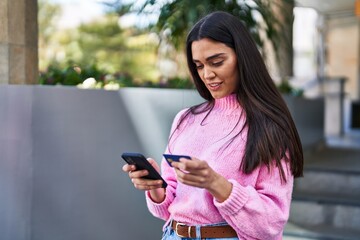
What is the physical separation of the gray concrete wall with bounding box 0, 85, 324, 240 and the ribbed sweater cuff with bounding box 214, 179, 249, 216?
151 centimetres

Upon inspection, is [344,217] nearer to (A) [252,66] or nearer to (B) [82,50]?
(A) [252,66]

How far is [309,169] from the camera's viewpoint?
19.9ft

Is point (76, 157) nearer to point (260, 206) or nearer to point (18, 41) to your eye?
point (18, 41)

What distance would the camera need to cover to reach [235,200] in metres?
1.64

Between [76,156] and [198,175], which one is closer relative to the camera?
[198,175]

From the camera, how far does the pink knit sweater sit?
1.67 meters

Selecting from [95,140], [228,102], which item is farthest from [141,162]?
[95,140]

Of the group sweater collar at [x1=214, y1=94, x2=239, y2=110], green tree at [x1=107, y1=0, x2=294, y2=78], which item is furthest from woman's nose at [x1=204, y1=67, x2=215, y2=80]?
green tree at [x1=107, y1=0, x2=294, y2=78]

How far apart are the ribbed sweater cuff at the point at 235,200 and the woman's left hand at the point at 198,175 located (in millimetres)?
45

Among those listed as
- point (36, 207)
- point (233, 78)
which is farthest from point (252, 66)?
point (36, 207)

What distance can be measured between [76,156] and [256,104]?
161 cm

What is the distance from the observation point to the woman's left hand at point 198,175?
1477mm

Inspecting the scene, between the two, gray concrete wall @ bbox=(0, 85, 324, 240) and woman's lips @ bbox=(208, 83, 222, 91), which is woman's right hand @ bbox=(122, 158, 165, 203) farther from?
gray concrete wall @ bbox=(0, 85, 324, 240)

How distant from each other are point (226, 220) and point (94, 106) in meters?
1.77
